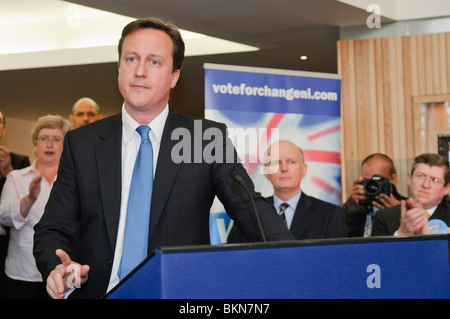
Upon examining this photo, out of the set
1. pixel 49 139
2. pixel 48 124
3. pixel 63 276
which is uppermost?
pixel 48 124

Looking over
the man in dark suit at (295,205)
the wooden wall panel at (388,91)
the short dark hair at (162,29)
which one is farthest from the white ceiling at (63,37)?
the short dark hair at (162,29)

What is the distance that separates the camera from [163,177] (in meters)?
1.95

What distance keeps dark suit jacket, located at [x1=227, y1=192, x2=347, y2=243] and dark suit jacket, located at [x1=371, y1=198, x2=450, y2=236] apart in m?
0.28

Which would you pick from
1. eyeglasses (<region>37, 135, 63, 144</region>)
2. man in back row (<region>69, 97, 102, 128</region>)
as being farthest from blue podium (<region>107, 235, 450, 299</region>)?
man in back row (<region>69, 97, 102, 128</region>)

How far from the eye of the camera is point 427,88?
21.4 ft

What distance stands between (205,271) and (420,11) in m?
5.81

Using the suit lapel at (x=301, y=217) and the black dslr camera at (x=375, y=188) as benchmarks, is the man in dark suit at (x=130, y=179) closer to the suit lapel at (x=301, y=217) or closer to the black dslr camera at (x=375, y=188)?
the suit lapel at (x=301, y=217)

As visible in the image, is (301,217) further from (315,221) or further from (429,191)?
(429,191)

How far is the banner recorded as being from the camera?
471 cm

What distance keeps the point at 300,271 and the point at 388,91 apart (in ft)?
18.3

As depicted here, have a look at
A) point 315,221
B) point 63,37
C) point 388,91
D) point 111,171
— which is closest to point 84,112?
point 315,221
